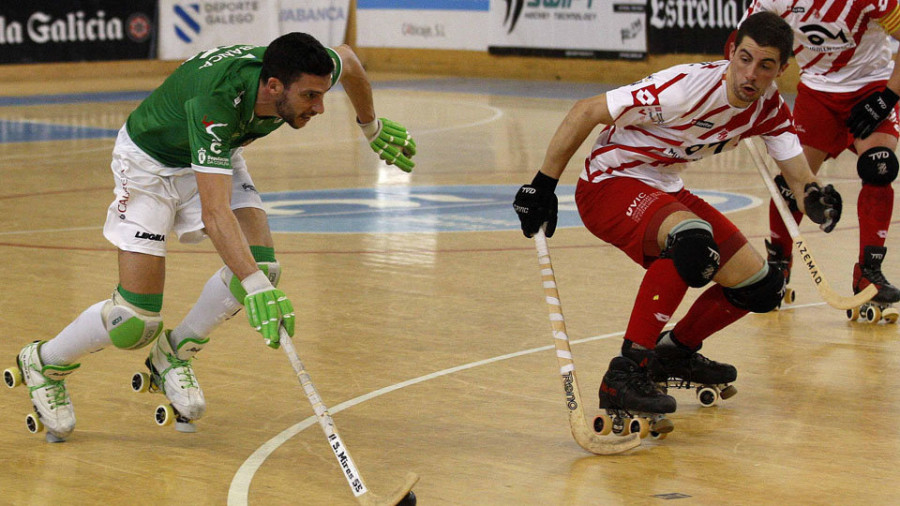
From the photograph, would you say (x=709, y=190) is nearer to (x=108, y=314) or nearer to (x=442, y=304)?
(x=442, y=304)

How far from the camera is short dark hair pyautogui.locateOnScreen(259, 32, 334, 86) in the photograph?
167 inches

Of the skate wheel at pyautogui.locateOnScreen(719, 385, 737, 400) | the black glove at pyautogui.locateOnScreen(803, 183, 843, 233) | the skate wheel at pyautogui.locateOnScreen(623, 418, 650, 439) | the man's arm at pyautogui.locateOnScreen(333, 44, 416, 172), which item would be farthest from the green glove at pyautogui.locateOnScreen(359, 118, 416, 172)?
the black glove at pyautogui.locateOnScreen(803, 183, 843, 233)

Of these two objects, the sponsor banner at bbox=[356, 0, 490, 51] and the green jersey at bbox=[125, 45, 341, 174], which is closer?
the green jersey at bbox=[125, 45, 341, 174]

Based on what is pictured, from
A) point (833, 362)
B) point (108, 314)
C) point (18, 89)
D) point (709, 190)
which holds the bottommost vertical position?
point (18, 89)

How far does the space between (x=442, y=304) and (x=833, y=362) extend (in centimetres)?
209

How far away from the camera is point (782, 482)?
415cm

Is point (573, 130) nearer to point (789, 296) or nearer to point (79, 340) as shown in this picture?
point (79, 340)

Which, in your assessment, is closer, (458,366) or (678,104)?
(678,104)

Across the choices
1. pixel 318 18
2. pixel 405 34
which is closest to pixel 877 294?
pixel 405 34

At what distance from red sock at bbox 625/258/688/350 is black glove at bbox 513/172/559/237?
0.42 m

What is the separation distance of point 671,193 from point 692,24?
1513 centimetres

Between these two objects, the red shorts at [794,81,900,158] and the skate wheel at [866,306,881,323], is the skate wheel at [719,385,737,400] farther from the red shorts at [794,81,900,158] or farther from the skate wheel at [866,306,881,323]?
the red shorts at [794,81,900,158]

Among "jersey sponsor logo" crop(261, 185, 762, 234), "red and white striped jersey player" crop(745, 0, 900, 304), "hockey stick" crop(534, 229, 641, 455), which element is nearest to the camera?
"hockey stick" crop(534, 229, 641, 455)

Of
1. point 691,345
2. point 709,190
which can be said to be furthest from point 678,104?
point 709,190
